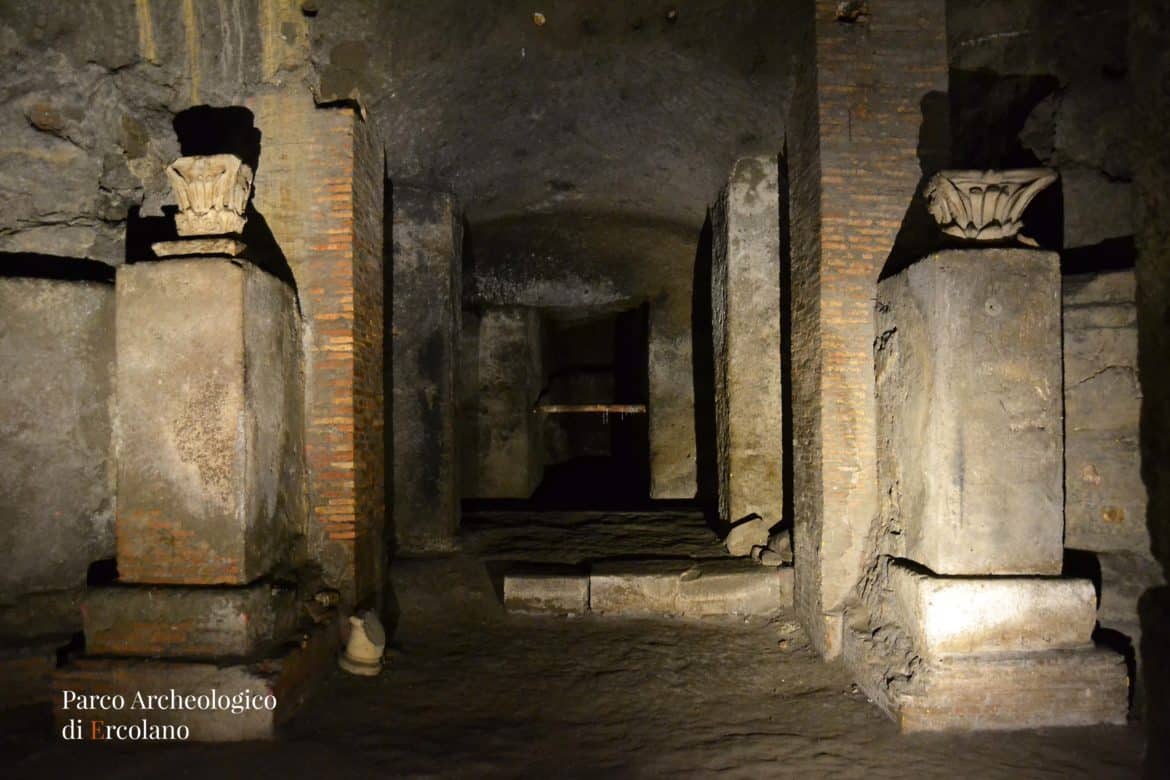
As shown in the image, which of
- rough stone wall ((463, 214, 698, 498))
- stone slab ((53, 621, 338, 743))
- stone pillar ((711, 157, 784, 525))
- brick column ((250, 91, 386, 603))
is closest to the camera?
stone slab ((53, 621, 338, 743))

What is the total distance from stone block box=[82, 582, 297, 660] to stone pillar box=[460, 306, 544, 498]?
5796mm

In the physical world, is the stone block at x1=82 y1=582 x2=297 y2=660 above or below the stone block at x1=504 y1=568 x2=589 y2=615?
above

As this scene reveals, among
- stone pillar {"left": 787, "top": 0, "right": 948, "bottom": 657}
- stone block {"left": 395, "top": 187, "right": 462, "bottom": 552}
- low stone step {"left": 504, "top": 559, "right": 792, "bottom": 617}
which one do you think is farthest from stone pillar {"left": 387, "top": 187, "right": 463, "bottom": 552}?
stone pillar {"left": 787, "top": 0, "right": 948, "bottom": 657}

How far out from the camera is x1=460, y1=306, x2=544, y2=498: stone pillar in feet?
32.1

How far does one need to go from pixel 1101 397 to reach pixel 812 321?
1868 mm

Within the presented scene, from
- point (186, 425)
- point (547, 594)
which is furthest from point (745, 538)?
point (186, 425)

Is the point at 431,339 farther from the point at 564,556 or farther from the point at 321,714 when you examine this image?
the point at 321,714

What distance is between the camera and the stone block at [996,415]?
13.2 feet

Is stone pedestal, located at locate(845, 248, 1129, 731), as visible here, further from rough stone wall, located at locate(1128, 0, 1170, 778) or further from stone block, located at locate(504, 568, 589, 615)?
stone block, located at locate(504, 568, 589, 615)

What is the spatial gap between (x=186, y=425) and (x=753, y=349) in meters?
4.92

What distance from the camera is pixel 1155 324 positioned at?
13.6 feet

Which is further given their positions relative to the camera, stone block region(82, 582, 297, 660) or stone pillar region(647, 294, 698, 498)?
stone pillar region(647, 294, 698, 498)

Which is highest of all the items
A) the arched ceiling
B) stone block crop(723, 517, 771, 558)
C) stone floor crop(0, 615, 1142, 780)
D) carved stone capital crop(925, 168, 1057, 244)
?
the arched ceiling

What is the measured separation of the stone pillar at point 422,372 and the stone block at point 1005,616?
4434 millimetres
